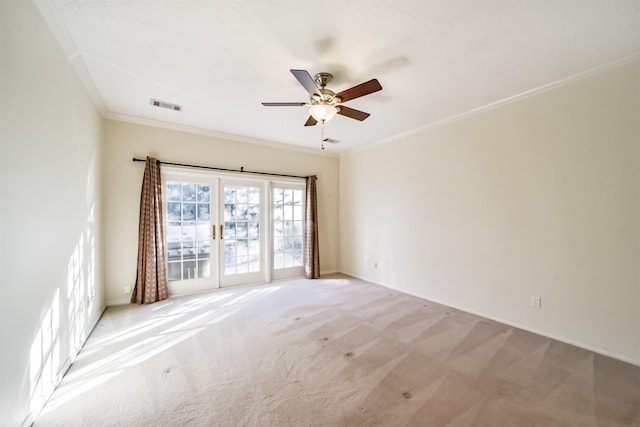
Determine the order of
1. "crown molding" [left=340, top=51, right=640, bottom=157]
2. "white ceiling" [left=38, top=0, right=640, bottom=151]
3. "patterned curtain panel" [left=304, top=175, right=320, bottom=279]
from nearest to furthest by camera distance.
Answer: "white ceiling" [left=38, top=0, right=640, bottom=151] → "crown molding" [left=340, top=51, right=640, bottom=157] → "patterned curtain panel" [left=304, top=175, right=320, bottom=279]

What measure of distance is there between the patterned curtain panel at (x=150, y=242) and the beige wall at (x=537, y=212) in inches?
147

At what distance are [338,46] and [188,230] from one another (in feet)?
11.4

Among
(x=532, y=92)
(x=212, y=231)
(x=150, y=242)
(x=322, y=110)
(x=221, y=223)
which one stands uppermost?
(x=532, y=92)

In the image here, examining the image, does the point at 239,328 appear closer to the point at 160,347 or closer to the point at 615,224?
the point at 160,347

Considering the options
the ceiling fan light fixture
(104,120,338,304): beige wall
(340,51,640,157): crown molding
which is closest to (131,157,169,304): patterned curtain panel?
(104,120,338,304): beige wall

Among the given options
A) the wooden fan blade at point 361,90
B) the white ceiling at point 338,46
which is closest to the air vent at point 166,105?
the white ceiling at point 338,46

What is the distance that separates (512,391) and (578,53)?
2830 mm

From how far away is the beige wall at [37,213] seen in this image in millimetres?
1408

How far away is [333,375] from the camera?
212 cm

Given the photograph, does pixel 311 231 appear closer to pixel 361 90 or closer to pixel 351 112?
pixel 351 112

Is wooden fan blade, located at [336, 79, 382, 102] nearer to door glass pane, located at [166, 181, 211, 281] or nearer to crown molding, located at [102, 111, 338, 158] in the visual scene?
crown molding, located at [102, 111, 338, 158]

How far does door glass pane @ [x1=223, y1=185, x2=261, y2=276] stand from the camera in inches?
180

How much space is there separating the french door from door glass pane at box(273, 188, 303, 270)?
310 mm

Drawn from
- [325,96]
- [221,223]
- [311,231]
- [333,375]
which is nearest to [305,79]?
[325,96]
